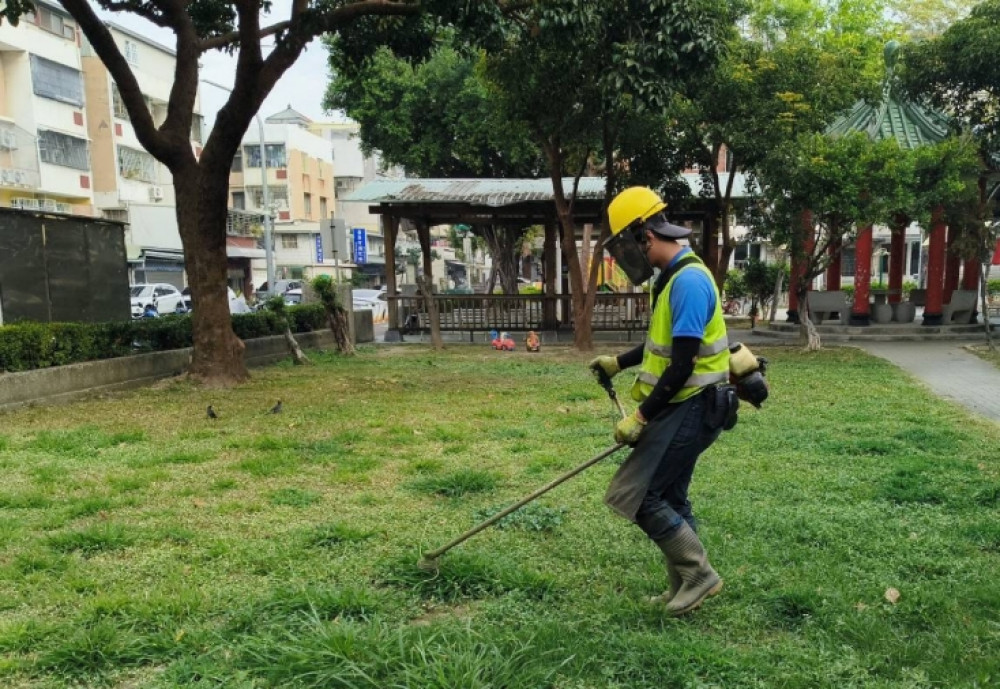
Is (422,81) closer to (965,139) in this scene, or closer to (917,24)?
(965,139)

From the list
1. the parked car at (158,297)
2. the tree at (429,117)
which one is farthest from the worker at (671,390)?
the parked car at (158,297)

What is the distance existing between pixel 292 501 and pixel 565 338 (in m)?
12.6

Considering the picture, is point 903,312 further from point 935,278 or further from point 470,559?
point 470,559

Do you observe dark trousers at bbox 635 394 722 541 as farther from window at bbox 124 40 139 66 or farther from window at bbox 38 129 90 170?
window at bbox 124 40 139 66

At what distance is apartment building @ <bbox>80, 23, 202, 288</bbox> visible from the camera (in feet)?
100

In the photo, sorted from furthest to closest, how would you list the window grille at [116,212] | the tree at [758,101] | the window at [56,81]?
the window grille at [116,212], the window at [56,81], the tree at [758,101]

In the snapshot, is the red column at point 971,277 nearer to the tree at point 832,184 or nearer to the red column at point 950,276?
the red column at point 950,276

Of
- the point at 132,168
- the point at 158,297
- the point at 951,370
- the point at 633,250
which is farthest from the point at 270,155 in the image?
the point at 633,250

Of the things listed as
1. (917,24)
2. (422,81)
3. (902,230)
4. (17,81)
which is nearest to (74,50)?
(17,81)

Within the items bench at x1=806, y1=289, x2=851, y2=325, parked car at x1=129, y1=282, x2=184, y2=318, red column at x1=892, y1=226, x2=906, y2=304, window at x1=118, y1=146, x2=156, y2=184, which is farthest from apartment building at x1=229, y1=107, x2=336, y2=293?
red column at x1=892, y1=226, x2=906, y2=304

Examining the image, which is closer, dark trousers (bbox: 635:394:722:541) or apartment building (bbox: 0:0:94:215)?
dark trousers (bbox: 635:394:722:541)

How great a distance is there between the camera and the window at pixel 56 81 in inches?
1048

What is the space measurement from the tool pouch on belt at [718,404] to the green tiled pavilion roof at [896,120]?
563 inches

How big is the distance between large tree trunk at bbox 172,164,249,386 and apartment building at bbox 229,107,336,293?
34.5 meters
